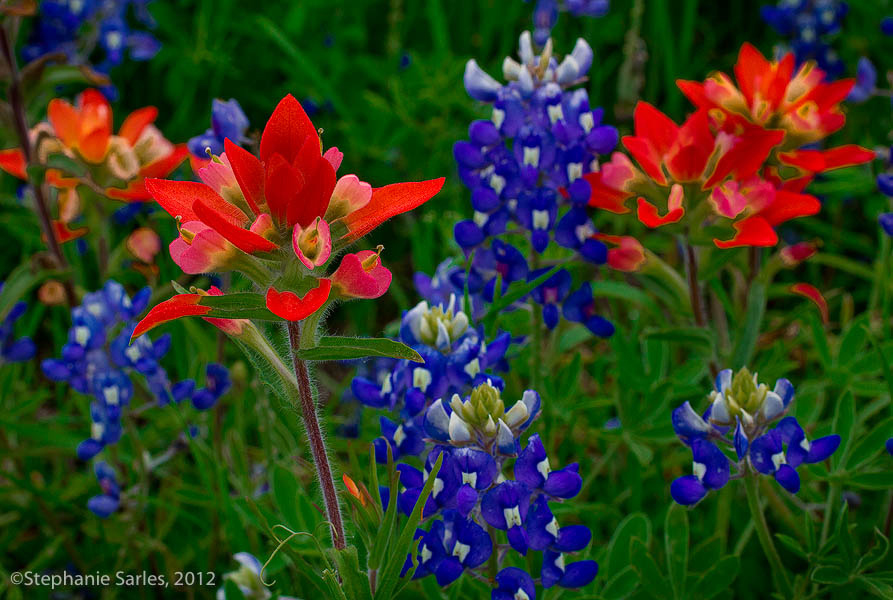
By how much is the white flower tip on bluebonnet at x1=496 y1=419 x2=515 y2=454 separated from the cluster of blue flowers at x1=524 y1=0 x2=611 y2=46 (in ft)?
5.89

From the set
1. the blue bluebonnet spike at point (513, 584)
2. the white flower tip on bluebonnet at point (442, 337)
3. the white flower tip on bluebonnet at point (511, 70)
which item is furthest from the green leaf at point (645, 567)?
the white flower tip on bluebonnet at point (511, 70)

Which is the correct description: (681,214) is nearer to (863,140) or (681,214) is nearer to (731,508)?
(731,508)

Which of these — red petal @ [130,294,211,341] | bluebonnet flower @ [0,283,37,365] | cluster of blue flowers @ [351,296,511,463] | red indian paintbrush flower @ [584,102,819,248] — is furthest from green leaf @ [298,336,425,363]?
bluebonnet flower @ [0,283,37,365]

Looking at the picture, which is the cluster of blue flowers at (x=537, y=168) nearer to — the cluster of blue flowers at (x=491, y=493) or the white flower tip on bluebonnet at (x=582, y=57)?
the white flower tip on bluebonnet at (x=582, y=57)

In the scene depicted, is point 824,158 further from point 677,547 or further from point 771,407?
point 677,547

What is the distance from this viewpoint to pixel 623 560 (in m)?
1.77

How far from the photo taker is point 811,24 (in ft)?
11.9

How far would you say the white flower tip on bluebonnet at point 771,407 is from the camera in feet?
4.83

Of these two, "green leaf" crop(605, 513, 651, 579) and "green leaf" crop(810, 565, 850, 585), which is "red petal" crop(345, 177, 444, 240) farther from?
"green leaf" crop(810, 565, 850, 585)

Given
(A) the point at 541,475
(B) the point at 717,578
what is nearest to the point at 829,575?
(B) the point at 717,578

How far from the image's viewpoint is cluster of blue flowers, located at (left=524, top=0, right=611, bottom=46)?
2926 mm

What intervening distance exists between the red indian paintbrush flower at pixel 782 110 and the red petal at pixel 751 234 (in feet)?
0.93

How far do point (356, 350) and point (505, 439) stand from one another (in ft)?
1.10

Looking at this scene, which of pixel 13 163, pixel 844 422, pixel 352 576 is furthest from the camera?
pixel 13 163
